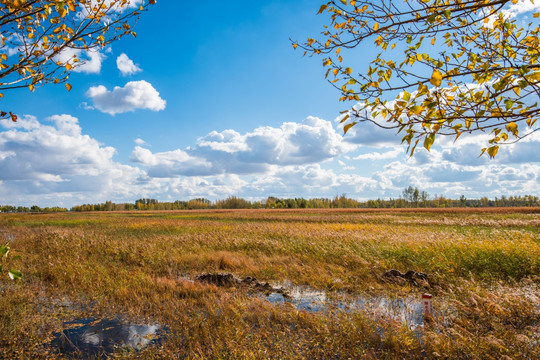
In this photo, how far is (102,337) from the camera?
235 inches

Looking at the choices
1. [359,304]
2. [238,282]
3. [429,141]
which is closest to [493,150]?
[429,141]

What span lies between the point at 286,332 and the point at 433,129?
4.77 m

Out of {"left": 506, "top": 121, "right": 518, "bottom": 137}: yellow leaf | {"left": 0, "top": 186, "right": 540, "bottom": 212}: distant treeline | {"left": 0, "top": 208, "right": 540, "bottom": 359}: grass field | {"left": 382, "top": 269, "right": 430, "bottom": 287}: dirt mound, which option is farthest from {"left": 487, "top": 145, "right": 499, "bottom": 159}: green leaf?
{"left": 0, "top": 186, "right": 540, "bottom": 212}: distant treeline

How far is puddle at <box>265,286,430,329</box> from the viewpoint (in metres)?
6.70

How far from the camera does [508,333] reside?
17.7 ft

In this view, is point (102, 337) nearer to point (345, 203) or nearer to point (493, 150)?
point (493, 150)

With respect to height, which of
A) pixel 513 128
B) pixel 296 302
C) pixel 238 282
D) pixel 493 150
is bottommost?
pixel 296 302

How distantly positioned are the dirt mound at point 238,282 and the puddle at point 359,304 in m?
0.25

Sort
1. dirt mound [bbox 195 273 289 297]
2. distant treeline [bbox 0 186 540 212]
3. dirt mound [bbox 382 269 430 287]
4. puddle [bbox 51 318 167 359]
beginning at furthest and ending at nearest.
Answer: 1. distant treeline [bbox 0 186 540 212]
2. dirt mound [bbox 382 269 430 287]
3. dirt mound [bbox 195 273 289 297]
4. puddle [bbox 51 318 167 359]

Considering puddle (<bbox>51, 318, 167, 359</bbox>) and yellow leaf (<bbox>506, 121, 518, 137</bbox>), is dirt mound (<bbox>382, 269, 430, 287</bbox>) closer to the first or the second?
puddle (<bbox>51, 318, 167, 359</bbox>)

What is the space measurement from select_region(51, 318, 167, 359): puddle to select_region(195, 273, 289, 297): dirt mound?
3065mm

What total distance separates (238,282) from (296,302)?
87.7 inches

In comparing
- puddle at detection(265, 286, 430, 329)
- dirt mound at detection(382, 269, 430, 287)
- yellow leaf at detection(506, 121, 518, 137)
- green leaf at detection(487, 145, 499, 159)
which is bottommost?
puddle at detection(265, 286, 430, 329)

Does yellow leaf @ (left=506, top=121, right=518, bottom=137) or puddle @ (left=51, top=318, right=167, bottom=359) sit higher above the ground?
yellow leaf @ (left=506, top=121, right=518, bottom=137)
